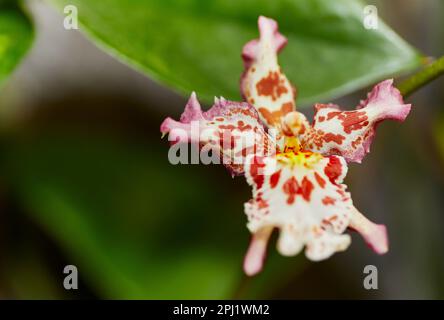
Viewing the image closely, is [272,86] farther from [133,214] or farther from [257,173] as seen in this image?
[133,214]

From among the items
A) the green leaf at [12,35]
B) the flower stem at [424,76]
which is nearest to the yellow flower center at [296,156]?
the flower stem at [424,76]

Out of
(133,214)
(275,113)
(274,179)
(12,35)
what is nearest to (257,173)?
(274,179)

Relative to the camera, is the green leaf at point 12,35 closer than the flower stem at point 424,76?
No

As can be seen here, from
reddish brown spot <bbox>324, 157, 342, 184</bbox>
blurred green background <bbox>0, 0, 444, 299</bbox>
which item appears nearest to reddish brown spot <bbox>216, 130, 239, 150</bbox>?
reddish brown spot <bbox>324, 157, 342, 184</bbox>

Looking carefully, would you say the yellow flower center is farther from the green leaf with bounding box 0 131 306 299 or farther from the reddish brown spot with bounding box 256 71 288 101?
the green leaf with bounding box 0 131 306 299

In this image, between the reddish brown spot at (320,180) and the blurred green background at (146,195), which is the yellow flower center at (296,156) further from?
the blurred green background at (146,195)

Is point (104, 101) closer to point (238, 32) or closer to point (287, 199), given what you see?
point (238, 32)

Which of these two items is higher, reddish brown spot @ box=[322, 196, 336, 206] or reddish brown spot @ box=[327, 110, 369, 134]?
reddish brown spot @ box=[327, 110, 369, 134]

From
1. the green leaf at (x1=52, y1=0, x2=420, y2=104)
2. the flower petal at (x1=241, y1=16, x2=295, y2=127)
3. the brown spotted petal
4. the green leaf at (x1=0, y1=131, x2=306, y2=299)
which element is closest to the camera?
the brown spotted petal
